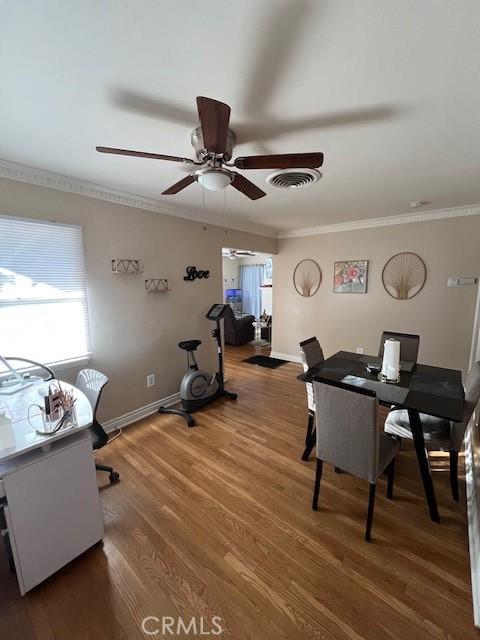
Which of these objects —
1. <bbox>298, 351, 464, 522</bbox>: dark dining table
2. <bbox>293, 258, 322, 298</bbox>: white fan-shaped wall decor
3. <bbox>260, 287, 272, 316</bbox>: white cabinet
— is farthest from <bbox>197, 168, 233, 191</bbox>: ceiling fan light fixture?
<bbox>260, 287, 272, 316</bbox>: white cabinet

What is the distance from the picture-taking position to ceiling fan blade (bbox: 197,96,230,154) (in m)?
1.04

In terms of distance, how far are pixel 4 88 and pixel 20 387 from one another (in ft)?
6.06

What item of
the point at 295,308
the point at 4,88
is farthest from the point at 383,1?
the point at 295,308

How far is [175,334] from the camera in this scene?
3434 millimetres

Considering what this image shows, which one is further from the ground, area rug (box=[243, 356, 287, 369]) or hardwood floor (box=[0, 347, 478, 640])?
area rug (box=[243, 356, 287, 369])

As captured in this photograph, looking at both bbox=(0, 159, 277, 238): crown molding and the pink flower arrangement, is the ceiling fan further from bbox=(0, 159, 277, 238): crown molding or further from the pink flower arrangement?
the pink flower arrangement

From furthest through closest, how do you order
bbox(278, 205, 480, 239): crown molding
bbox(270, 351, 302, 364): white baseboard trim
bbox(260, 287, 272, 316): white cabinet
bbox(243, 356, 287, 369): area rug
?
bbox(260, 287, 272, 316): white cabinet
bbox(270, 351, 302, 364): white baseboard trim
bbox(243, 356, 287, 369): area rug
bbox(278, 205, 480, 239): crown molding

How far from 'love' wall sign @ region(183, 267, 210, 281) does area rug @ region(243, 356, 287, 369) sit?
217 cm

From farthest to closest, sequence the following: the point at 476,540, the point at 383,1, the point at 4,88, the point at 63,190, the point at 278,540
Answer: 1. the point at 63,190
2. the point at 278,540
3. the point at 476,540
4. the point at 4,88
5. the point at 383,1

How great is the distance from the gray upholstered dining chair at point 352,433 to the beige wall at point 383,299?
2.66 meters

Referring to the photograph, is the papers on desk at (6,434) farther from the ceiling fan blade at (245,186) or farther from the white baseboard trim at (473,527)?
the white baseboard trim at (473,527)

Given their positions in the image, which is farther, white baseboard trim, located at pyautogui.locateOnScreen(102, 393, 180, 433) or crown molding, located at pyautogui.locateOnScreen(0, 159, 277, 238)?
white baseboard trim, located at pyautogui.locateOnScreen(102, 393, 180, 433)

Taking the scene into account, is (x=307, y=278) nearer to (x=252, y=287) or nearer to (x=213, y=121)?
(x=213, y=121)

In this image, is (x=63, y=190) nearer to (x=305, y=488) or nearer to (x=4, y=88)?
(x=4, y=88)
